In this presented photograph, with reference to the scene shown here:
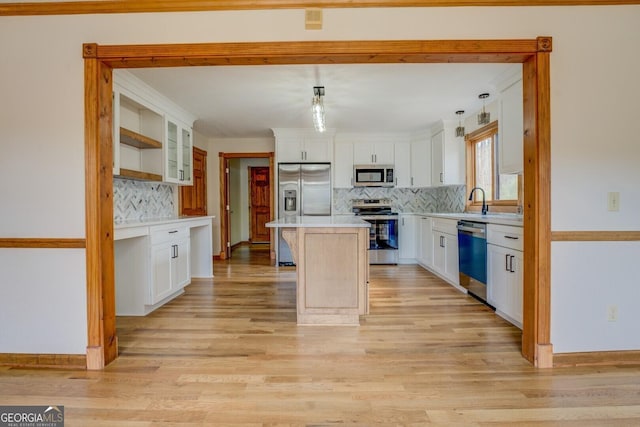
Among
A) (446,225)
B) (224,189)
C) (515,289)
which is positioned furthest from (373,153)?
(515,289)

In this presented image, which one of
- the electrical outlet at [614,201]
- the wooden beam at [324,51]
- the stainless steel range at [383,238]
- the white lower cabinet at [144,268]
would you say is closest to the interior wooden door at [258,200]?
the stainless steel range at [383,238]

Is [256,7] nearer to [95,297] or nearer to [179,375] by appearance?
[95,297]

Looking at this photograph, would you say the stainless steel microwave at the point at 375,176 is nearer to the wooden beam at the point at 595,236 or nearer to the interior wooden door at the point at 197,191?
the interior wooden door at the point at 197,191

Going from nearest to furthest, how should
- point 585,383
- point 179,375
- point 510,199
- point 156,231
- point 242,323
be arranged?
point 585,383 < point 179,375 < point 242,323 < point 156,231 < point 510,199

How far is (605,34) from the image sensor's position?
80.9 inches

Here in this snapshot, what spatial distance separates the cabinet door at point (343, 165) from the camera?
19.1 ft

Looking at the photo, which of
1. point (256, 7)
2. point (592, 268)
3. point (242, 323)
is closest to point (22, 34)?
point (256, 7)

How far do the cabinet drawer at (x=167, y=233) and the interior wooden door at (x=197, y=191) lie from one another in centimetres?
133

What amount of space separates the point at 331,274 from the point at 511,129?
2117 millimetres

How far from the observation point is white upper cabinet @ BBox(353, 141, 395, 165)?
580 cm

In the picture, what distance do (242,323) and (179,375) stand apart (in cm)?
90

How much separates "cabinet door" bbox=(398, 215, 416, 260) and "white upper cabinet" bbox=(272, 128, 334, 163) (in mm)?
1652

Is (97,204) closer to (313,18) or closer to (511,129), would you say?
(313,18)

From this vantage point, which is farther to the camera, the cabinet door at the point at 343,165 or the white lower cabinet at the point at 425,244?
the cabinet door at the point at 343,165
